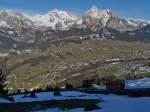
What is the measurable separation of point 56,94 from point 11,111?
20.7 m

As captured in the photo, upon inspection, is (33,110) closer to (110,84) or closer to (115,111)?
(115,111)

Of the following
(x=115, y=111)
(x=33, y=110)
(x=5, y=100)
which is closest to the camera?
(x=115, y=111)

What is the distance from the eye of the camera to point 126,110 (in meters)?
33.4

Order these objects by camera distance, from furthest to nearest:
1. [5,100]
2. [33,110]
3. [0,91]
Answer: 1. [0,91]
2. [5,100]
3. [33,110]

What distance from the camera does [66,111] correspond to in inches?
1449

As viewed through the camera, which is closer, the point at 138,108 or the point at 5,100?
the point at 138,108

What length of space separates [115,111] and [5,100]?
22.7m

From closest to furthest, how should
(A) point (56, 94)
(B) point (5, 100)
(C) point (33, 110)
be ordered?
1. (C) point (33, 110)
2. (B) point (5, 100)
3. (A) point (56, 94)

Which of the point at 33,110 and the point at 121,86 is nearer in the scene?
the point at 33,110

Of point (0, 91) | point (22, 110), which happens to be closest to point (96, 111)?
point (22, 110)

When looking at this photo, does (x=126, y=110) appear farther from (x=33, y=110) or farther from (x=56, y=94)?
(x=56, y=94)

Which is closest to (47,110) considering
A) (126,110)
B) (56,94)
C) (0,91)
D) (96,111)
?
(96,111)

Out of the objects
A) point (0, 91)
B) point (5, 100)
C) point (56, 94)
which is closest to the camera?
point (5, 100)

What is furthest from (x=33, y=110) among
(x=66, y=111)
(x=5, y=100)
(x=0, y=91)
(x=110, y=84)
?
(x=110, y=84)
